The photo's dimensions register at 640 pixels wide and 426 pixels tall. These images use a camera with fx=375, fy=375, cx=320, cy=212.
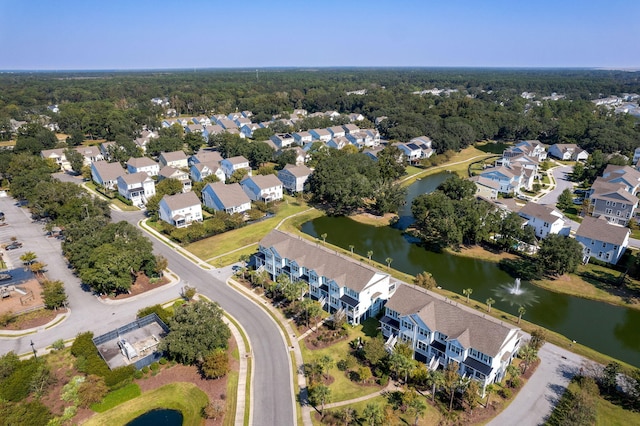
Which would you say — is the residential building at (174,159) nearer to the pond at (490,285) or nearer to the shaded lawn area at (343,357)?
the pond at (490,285)

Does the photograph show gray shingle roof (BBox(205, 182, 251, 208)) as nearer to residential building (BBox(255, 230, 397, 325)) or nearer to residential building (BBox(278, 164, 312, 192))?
residential building (BBox(278, 164, 312, 192))

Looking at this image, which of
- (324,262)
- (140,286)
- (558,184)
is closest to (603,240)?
(558,184)

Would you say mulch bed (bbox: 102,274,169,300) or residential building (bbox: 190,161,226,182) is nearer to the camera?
mulch bed (bbox: 102,274,169,300)

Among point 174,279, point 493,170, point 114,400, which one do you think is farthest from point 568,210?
point 114,400

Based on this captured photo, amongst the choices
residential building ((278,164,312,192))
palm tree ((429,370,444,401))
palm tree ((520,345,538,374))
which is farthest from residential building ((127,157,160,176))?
palm tree ((520,345,538,374))

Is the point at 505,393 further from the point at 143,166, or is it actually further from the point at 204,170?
the point at 143,166

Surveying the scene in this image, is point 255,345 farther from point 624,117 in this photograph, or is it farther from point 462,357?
point 624,117
